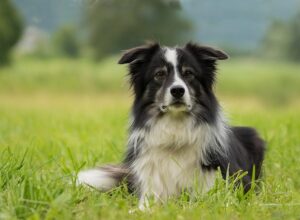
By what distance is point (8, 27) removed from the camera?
30125mm

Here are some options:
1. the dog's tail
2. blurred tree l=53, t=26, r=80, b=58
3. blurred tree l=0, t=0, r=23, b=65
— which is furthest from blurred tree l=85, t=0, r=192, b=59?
the dog's tail

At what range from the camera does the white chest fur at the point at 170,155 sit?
5043 millimetres

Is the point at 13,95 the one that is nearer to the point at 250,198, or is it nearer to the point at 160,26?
the point at 160,26

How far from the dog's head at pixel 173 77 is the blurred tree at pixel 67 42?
29.8 metres

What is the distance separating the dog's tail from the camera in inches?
211

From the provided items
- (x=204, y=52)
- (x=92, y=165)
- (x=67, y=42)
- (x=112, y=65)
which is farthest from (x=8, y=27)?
(x=204, y=52)

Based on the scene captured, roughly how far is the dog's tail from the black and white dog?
2 cm

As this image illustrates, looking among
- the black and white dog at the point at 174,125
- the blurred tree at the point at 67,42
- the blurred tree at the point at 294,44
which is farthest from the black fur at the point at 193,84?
the blurred tree at the point at 67,42

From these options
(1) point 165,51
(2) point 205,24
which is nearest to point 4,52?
(2) point 205,24

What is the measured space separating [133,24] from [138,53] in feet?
79.5

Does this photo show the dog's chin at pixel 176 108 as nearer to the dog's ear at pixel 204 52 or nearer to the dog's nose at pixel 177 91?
the dog's nose at pixel 177 91

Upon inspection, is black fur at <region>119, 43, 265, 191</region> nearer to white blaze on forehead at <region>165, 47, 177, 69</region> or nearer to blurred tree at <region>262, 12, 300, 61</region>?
white blaze on forehead at <region>165, 47, 177, 69</region>

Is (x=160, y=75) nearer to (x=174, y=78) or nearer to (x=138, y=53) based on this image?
(x=174, y=78)

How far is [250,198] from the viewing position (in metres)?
4.34
